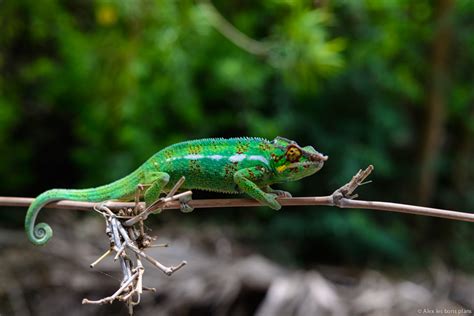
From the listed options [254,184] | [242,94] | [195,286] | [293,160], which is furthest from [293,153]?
[242,94]

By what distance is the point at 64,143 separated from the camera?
2.68 metres

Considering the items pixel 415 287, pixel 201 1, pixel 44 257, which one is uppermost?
pixel 201 1

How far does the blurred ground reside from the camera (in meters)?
2.10

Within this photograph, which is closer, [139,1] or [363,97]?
[139,1]

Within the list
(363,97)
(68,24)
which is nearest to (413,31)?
(363,97)

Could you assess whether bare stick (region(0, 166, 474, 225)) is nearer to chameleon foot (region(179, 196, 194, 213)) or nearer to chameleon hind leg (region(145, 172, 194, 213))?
chameleon foot (region(179, 196, 194, 213))

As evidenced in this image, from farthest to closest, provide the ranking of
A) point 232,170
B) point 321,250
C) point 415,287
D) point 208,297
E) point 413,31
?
point 413,31
point 321,250
point 415,287
point 208,297
point 232,170

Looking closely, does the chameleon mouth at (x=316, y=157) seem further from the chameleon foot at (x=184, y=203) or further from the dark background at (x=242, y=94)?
the dark background at (x=242, y=94)

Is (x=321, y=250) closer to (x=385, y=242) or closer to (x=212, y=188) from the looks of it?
(x=385, y=242)

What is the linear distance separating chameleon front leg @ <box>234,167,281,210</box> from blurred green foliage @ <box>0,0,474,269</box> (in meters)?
1.01

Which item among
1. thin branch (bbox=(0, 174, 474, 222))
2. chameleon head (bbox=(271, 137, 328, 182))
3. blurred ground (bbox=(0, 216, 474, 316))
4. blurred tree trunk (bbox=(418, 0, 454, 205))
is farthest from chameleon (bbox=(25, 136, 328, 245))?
blurred tree trunk (bbox=(418, 0, 454, 205))

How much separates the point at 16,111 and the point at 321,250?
161cm

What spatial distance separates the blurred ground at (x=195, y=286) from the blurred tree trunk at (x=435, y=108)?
782 mm

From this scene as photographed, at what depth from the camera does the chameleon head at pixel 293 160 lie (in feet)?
4.42
